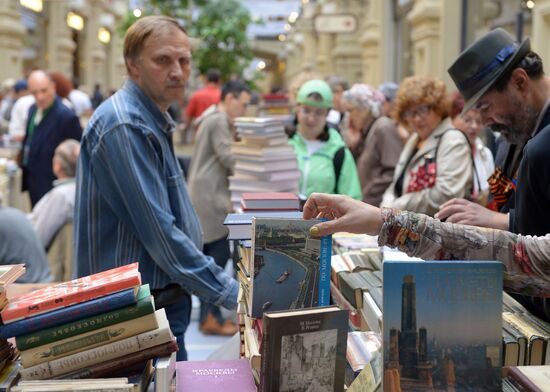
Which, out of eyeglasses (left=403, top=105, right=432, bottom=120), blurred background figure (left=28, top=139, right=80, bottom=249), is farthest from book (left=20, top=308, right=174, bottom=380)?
blurred background figure (left=28, top=139, right=80, bottom=249)

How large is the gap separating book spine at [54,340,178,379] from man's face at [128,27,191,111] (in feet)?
4.02

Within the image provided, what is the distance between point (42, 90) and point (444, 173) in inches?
177

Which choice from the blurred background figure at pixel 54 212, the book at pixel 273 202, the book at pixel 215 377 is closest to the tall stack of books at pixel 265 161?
the blurred background figure at pixel 54 212

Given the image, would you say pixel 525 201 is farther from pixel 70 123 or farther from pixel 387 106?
pixel 70 123

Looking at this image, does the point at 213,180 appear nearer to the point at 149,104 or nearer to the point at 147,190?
the point at 149,104

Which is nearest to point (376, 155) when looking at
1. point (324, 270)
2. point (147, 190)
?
point (147, 190)

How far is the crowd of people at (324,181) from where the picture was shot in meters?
1.88

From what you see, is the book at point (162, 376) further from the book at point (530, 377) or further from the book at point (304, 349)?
the book at point (530, 377)

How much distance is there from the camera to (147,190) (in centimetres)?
253

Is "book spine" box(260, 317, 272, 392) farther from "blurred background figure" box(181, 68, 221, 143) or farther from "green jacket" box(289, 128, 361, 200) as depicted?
"blurred background figure" box(181, 68, 221, 143)

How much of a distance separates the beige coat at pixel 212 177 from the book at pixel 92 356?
3.64 metres

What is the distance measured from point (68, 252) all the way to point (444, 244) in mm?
3681

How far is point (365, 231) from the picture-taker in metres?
1.90

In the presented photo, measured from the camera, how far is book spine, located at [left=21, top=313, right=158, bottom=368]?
1731 mm
